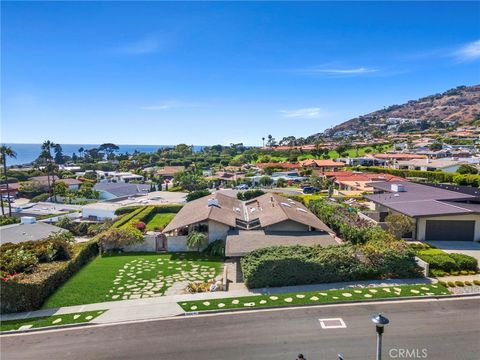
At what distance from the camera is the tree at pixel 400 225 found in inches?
1176

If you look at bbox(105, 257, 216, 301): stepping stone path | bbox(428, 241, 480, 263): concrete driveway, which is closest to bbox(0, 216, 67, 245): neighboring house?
bbox(105, 257, 216, 301): stepping stone path

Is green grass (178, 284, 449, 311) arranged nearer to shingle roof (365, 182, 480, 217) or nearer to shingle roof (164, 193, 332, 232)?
shingle roof (164, 193, 332, 232)

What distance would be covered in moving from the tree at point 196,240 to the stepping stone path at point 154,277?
5.23 ft

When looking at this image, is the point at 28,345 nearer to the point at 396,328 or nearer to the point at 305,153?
the point at 396,328

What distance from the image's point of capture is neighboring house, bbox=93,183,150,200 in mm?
69656

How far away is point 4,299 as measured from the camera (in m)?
19.6

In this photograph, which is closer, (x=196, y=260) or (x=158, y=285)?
(x=158, y=285)

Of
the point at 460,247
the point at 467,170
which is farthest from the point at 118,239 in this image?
the point at 467,170

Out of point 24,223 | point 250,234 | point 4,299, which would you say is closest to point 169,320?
point 4,299

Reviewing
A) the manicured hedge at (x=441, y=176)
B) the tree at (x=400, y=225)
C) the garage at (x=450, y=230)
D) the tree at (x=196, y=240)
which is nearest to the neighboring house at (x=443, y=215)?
the garage at (x=450, y=230)

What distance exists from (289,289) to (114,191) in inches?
2294

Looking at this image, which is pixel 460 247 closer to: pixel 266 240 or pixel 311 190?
pixel 266 240

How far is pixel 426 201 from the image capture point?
3438 centimetres

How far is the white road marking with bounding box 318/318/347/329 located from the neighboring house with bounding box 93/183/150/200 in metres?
60.2
